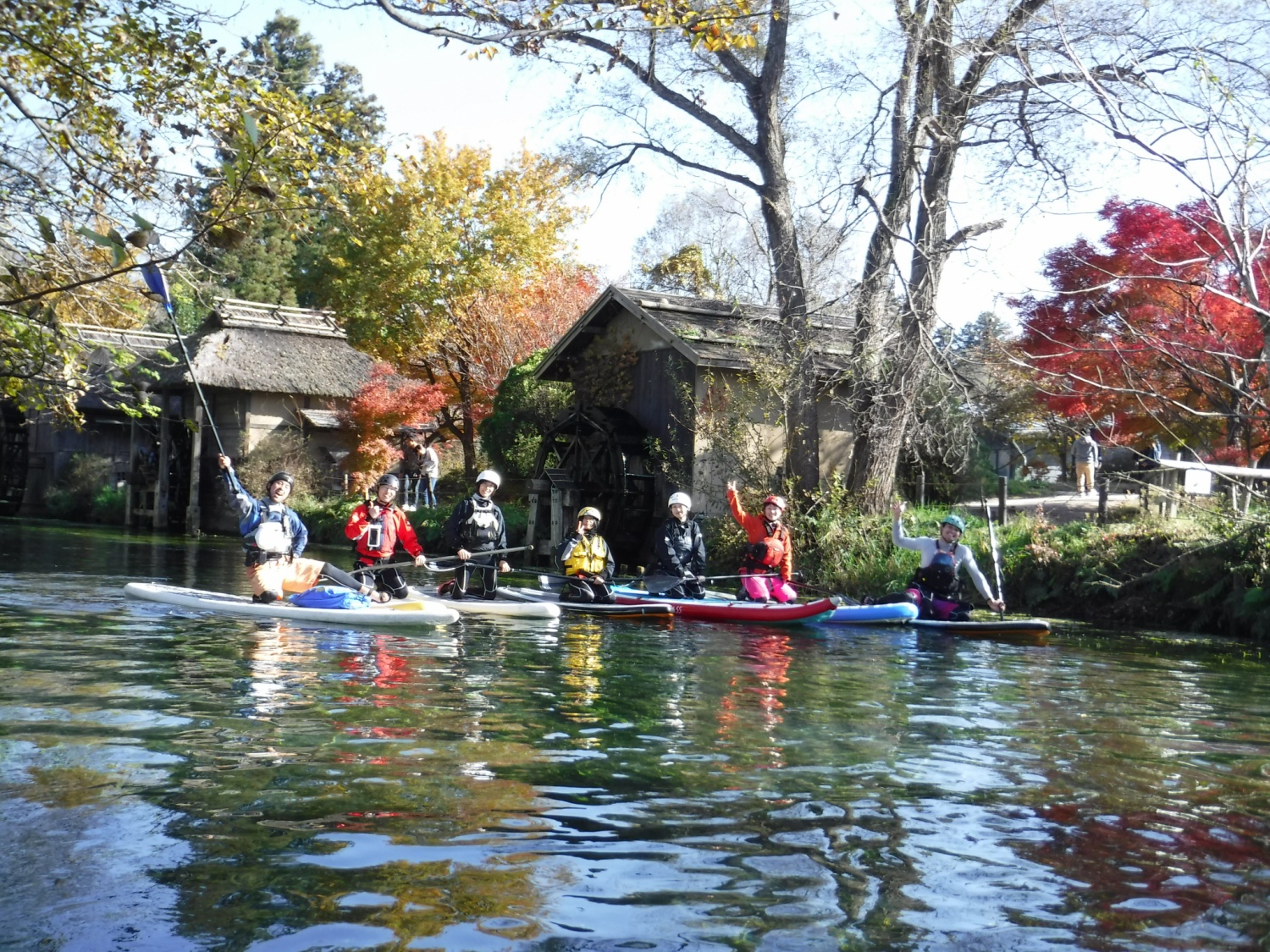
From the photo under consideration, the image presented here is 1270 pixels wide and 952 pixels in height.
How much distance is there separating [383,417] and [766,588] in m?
19.2

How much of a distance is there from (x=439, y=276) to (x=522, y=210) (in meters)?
3.00

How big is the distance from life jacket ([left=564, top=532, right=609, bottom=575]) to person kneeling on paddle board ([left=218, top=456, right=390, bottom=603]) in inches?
97.9

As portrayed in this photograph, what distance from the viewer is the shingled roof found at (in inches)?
811

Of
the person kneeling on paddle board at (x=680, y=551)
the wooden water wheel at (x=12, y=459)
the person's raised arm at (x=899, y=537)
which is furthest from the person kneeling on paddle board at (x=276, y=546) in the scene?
the wooden water wheel at (x=12, y=459)

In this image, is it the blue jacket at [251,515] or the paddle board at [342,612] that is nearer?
the blue jacket at [251,515]

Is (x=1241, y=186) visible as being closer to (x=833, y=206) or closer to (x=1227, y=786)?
(x=1227, y=786)

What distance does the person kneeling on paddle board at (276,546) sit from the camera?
1338cm

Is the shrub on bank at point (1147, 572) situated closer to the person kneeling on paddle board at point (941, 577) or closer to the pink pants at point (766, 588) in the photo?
the person kneeling on paddle board at point (941, 577)

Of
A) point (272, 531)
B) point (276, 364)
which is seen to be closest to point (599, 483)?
point (272, 531)

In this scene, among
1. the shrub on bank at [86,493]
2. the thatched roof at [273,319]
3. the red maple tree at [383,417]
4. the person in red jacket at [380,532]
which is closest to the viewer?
the person in red jacket at [380,532]

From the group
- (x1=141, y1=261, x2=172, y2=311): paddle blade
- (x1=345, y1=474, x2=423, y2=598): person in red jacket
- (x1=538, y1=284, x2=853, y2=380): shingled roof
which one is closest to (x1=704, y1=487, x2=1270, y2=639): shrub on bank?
(x1=538, y1=284, x2=853, y2=380): shingled roof

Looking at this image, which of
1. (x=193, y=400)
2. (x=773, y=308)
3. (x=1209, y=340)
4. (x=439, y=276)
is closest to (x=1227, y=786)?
(x=1209, y=340)

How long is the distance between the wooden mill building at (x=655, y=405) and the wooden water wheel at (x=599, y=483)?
0.07 feet

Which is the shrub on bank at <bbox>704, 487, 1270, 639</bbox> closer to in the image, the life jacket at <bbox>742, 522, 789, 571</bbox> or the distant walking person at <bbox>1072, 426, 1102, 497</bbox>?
the life jacket at <bbox>742, 522, 789, 571</bbox>
